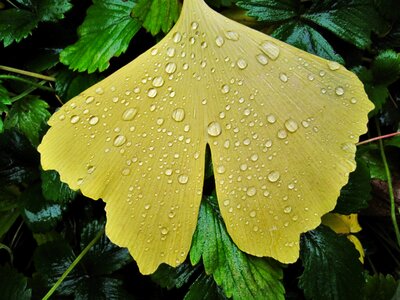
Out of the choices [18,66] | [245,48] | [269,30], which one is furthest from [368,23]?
[18,66]

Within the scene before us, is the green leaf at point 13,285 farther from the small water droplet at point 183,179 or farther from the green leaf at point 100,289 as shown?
the small water droplet at point 183,179

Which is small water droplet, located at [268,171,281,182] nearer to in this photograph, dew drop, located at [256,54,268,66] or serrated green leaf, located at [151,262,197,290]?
dew drop, located at [256,54,268,66]

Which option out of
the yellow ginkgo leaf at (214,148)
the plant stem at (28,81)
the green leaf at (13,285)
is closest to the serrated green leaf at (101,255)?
the green leaf at (13,285)

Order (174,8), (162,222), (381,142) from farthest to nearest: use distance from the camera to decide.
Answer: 1. (381,142)
2. (174,8)
3. (162,222)

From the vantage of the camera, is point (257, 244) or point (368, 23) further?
point (368, 23)

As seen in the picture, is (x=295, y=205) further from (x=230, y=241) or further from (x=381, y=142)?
(x=381, y=142)

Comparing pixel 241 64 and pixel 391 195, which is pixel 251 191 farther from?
pixel 391 195

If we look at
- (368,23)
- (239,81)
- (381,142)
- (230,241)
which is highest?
(239,81)
